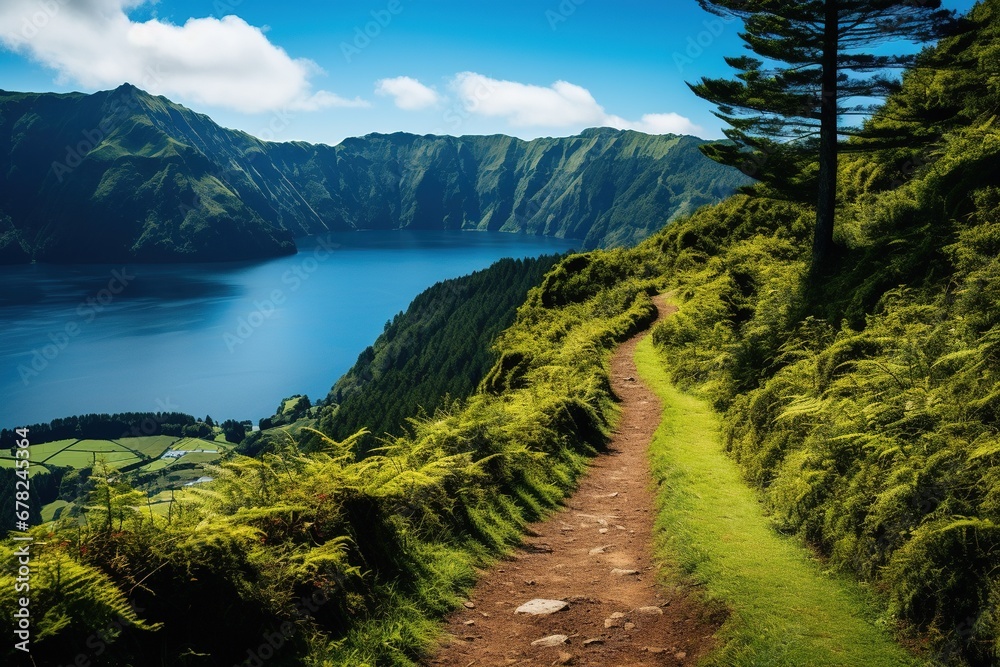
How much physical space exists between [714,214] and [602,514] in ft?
103

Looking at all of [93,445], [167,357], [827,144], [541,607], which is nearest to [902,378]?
[541,607]

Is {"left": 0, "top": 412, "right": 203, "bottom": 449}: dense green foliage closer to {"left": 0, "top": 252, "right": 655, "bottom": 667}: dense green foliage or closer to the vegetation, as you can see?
{"left": 0, "top": 252, "right": 655, "bottom": 667}: dense green foliage

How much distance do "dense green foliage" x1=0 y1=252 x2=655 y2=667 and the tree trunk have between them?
12.1 m

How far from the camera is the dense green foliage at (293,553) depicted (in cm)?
425

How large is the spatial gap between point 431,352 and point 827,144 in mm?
117380

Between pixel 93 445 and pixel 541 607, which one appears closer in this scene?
pixel 541 607

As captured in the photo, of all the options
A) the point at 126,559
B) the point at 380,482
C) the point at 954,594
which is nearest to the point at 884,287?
the point at 954,594

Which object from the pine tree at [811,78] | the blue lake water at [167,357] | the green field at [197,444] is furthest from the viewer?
the blue lake water at [167,357]

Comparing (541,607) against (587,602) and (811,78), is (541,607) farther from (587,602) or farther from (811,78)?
(811,78)

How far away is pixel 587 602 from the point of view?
23.0ft

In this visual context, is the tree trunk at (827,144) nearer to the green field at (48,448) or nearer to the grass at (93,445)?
the grass at (93,445)

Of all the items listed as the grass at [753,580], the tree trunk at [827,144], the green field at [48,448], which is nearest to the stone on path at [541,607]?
the grass at [753,580]

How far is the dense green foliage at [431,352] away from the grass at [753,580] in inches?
3527

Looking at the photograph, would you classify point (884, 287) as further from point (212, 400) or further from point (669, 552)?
point (212, 400)
